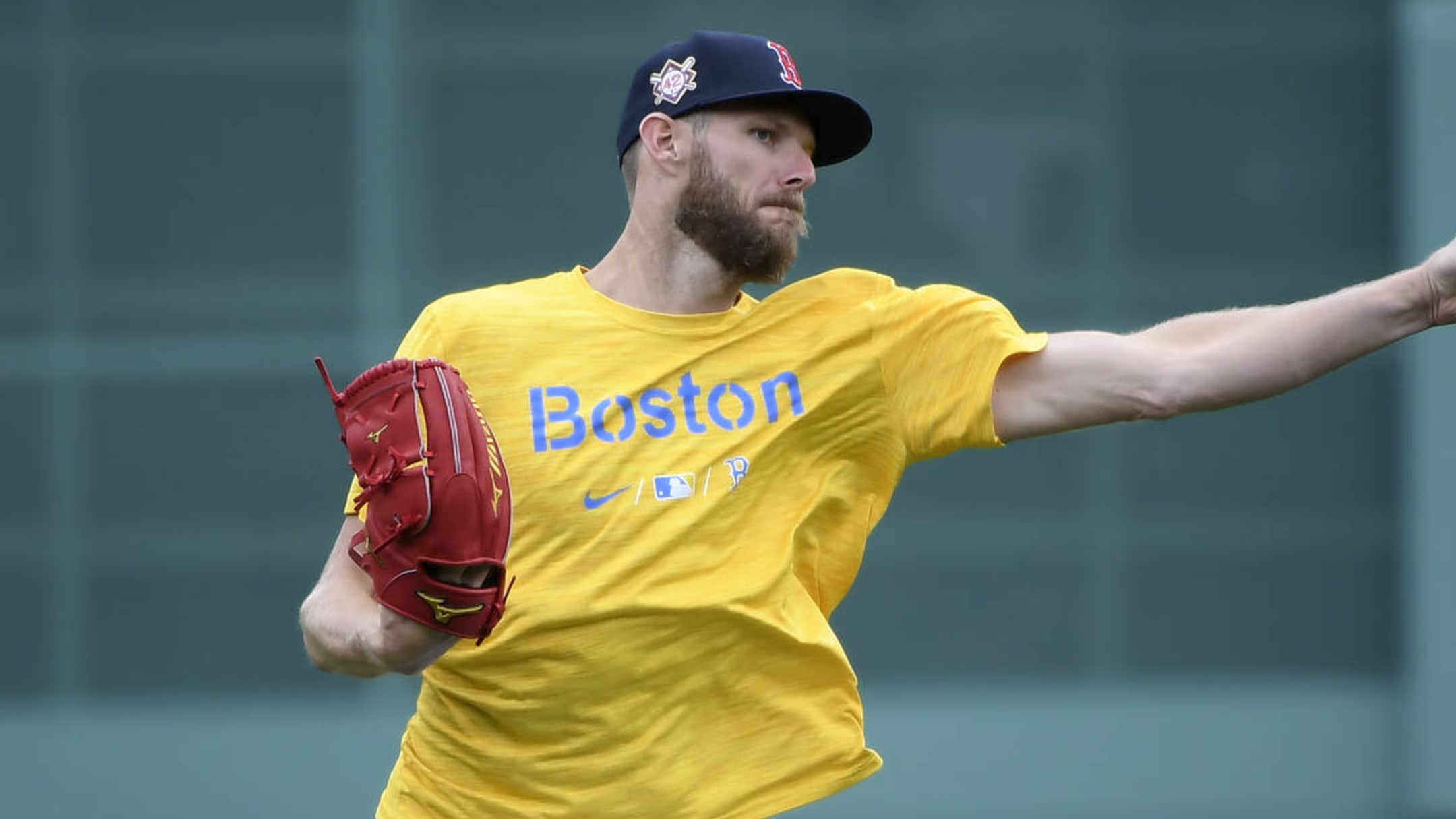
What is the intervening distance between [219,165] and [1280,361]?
6.28 m

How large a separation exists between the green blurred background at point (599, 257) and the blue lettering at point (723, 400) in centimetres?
504

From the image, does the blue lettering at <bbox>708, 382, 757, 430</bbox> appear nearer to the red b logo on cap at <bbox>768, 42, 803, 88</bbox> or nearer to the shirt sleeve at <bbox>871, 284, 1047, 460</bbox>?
the shirt sleeve at <bbox>871, 284, 1047, 460</bbox>

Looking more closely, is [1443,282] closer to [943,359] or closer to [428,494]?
[943,359]

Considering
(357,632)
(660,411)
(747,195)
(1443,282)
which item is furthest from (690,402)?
(1443,282)

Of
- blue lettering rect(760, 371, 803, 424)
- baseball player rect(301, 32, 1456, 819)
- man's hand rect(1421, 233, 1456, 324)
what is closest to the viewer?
man's hand rect(1421, 233, 1456, 324)

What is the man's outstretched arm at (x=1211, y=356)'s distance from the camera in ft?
11.2

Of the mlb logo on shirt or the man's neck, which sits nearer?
the mlb logo on shirt

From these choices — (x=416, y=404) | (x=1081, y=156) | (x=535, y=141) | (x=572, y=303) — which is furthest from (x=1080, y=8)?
(x=416, y=404)

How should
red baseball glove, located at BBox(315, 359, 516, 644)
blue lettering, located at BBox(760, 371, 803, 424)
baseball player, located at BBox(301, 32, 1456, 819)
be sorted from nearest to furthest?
red baseball glove, located at BBox(315, 359, 516, 644) → baseball player, located at BBox(301, 32, 1456, 819) → blue lettering, located at BBox(760, 371, 803, 424)

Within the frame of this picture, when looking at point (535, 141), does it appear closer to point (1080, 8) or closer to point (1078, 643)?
point (1080, 8)

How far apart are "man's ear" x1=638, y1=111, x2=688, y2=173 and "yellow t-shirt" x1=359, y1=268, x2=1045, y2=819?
303 mm

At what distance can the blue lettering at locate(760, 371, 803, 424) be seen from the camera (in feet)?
12.3

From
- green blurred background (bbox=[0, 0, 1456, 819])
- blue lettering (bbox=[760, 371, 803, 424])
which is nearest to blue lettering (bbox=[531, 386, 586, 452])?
blue lettering (bbox=[760, 371, 803, 424])

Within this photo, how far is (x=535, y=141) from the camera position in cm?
889
